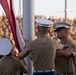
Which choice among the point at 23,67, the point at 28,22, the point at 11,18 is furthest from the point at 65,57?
the point at 11,18

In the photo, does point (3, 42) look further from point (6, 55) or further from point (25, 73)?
point (25, 73)

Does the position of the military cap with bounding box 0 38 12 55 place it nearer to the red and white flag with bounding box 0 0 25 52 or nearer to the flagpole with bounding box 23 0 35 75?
the red and white flag with bounding box 0 0 25 52

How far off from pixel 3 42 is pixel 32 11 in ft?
2.40

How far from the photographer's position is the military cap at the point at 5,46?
5723mm

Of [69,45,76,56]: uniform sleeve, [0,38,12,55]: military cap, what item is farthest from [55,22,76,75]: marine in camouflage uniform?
[0,38,12,55]: military cap

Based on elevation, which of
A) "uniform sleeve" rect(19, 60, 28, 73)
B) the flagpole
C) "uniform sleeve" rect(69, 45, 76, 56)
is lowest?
"uniform sleeve" rect(19, 60, 28, 73)

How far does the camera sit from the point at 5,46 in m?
5.80

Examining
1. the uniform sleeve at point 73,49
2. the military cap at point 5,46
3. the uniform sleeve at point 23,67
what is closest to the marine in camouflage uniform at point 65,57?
the uniform sleeve at point 73,49

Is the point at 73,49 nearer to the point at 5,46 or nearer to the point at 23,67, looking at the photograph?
the point at 23,67

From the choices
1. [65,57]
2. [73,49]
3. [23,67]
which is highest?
[73,49]

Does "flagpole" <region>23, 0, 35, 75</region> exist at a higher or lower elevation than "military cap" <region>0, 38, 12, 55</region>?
higher

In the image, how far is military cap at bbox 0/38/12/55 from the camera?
572cm

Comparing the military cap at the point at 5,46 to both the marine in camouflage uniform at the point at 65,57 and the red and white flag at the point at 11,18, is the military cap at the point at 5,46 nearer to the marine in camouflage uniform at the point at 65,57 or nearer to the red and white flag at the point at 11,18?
the red and white flag at the point at 11,18

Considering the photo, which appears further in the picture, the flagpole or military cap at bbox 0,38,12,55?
the flagpole
